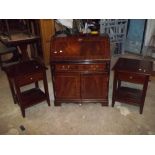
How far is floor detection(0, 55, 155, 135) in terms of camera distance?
210 centimetres

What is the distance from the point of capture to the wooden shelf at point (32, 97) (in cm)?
234

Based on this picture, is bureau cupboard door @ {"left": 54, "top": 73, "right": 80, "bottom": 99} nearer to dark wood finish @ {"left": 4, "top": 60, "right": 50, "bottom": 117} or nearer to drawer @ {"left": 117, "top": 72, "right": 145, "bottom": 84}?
dark wood finish @ {"left": 4, "top": 60, "right": 50, "bottom": 117}

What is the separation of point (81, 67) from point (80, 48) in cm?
24

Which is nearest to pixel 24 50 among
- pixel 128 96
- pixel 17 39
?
pixel 17 39

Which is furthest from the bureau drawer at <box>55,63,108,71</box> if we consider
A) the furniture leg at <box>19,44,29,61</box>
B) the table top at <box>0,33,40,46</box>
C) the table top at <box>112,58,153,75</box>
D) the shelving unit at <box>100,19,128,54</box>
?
the shelving unit at <box>100,19,128,54</box>

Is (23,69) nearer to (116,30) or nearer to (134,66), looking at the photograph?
(134,66)

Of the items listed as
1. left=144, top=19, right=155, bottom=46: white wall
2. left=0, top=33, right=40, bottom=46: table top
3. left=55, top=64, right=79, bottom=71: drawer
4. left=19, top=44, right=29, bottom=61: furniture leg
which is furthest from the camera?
left=144, top=19, right=155, bottom=46: white wall

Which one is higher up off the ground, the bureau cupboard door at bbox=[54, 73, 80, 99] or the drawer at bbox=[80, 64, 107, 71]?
the drawer at bbox=[80, 64, 107, 71]

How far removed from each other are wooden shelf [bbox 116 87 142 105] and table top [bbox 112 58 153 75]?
1.36ft

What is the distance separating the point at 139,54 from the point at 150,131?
2424mm

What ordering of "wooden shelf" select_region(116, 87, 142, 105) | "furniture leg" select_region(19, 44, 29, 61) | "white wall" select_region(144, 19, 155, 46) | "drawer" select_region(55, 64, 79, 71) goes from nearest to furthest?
"drawer" select_region(55, 64, 79, 71) → "wooden shelf" select_region(116, 87, 142, 105) → "furniture leg" select_region(19, 44, 29, 61) → "white wall" select_region(144, 19, 155, 46)

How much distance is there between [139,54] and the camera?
4.11 m
